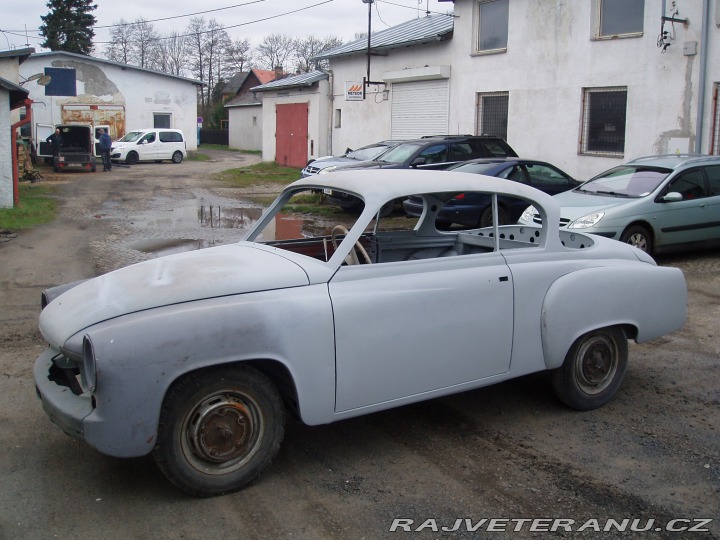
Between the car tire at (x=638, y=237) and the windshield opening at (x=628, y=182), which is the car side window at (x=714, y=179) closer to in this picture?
the windshield opening at (x=628, y=182)

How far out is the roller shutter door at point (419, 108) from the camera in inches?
849

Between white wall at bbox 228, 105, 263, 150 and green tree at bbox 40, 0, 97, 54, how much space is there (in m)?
12.4

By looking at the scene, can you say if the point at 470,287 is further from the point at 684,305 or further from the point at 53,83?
the point at 53,83

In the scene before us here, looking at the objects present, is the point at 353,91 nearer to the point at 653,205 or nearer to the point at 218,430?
the point at 653,205

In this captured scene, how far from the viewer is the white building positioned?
48.2 feet

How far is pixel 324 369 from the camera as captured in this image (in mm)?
4055

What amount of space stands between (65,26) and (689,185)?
175ft

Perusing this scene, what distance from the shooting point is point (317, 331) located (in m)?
4.02

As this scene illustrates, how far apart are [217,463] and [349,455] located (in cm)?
90

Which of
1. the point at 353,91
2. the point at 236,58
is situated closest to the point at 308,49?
the point at 236,58

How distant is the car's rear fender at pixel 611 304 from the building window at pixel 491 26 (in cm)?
1489

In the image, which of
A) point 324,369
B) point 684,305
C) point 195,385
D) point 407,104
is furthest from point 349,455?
point 407,104

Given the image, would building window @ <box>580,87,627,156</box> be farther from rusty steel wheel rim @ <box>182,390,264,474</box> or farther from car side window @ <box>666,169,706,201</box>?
rusty steel wheel rim @ <box>182,390,264,474</box>

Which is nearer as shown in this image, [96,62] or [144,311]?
[144,311]
